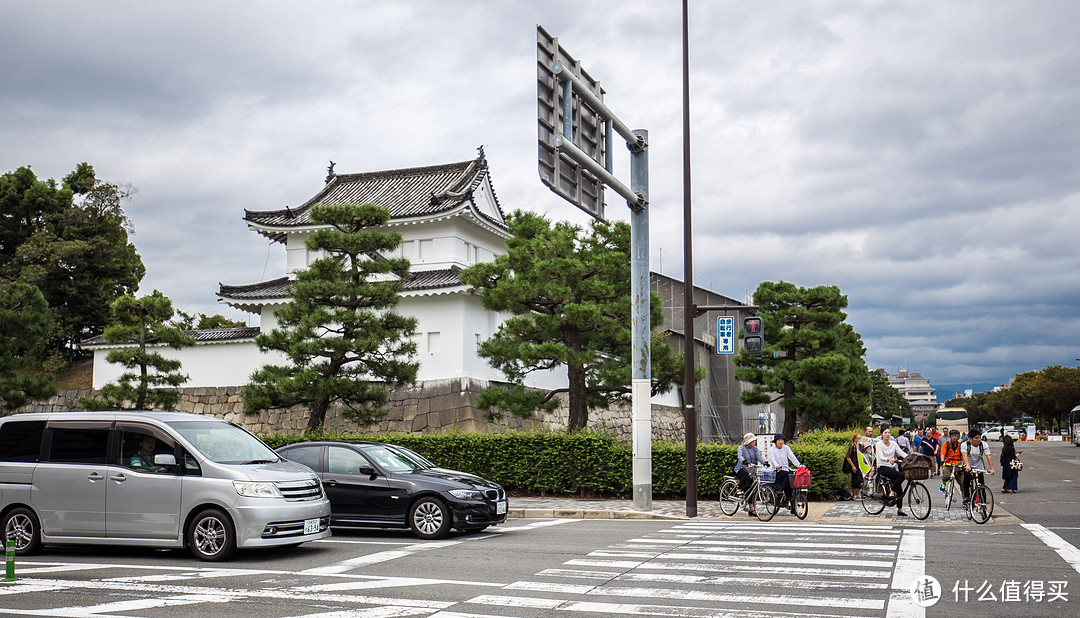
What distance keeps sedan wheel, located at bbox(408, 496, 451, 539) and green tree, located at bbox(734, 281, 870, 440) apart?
967 inches

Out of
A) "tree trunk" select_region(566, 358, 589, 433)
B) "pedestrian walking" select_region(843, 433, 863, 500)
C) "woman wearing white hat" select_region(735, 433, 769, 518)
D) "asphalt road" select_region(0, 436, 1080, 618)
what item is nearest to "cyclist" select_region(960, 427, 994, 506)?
"asphalt road" select_region(0, 436, 1080, 618)

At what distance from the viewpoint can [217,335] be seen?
113 feet

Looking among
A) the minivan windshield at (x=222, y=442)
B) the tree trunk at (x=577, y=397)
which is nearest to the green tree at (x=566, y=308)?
the tree trunk at (x=577, y=397)

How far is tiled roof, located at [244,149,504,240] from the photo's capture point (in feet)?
113

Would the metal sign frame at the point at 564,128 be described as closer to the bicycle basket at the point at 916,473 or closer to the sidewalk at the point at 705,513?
the sidewalk at the point at 705,513

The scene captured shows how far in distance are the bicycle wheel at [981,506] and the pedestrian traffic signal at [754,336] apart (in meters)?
4.54

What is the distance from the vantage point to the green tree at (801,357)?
119 ft

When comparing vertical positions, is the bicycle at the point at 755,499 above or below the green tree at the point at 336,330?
below

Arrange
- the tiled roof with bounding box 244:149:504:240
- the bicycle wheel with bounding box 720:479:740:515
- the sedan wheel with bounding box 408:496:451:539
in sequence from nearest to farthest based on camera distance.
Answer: the sedan wheel with bounding box 408:496:451:539, the bicycle wheel with bounding box 720:479:740:515, the tiled roof with bounding box 244:149:504:240

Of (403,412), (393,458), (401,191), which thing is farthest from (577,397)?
(401,191)

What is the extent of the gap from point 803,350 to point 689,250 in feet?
73.2

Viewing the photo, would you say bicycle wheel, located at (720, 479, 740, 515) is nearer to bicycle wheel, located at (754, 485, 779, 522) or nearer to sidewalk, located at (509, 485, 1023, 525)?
sidewalk, located at (509, 485, 1023, 525)

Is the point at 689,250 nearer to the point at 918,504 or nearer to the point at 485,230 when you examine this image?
the point at 918,504

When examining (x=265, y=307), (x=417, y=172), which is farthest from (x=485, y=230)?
(x=265, y=307)
